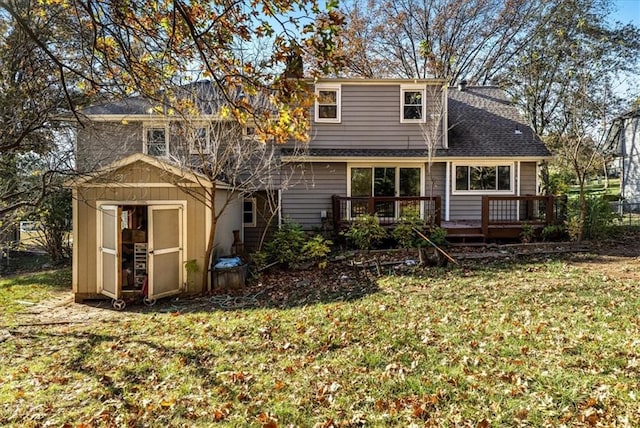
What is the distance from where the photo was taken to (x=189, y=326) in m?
6.08

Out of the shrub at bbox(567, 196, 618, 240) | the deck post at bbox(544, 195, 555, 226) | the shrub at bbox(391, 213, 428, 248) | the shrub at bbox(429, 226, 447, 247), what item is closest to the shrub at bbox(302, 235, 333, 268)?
the shrub at bbox(391, 213, 428, 248)

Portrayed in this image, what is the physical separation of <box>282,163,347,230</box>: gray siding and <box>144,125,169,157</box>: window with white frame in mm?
4369

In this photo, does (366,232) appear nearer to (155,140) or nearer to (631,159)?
(155,140)

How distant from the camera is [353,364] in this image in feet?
13.5

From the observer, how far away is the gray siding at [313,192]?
42.1 ft

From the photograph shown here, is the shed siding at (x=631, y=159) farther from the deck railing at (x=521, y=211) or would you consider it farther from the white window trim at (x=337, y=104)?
the white window trim at (x=337, y=104)

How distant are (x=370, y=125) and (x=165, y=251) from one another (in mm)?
7917

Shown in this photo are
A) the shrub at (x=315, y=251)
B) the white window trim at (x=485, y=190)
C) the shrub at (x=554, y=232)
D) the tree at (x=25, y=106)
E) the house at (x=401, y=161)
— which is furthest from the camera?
the white window trim at (x=485, y=190)

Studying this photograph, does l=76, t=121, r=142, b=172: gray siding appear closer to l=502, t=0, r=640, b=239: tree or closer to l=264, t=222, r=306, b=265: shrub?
l=264, t=222, r=306, b=265: shrub

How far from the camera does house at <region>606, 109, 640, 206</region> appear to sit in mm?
18844

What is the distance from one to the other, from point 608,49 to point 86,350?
2519 centimetres

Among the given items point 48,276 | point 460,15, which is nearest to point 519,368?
point 48,276

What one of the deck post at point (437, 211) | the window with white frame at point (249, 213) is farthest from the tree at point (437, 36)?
the deck post at point (437, 211)

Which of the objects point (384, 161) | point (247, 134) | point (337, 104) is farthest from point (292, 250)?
point (337, 104)
